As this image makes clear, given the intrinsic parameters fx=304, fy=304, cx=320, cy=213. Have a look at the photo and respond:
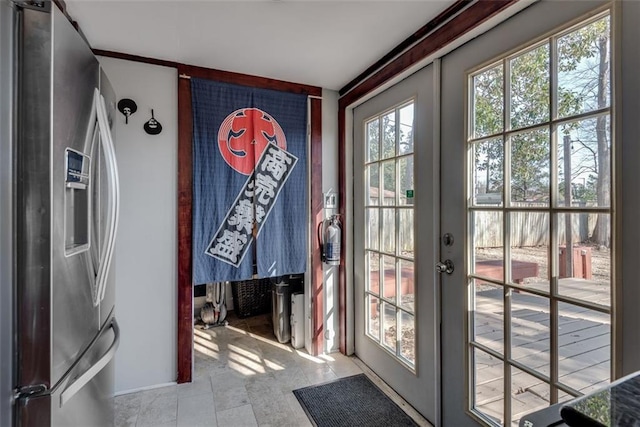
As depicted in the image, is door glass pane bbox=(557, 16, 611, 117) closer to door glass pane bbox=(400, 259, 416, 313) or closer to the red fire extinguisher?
door glass pane bbox=(400, 259, 416, 313)

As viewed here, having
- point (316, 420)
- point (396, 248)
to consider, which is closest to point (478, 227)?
point (396, 248)

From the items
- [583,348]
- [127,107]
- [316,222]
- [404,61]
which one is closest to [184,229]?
[127,107]

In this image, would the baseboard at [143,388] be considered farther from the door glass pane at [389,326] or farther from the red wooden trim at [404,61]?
the door glass pane at [389,326]

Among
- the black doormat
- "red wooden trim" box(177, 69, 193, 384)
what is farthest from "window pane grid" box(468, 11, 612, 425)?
"red wooden trim" box(177, 69, 193, 384)

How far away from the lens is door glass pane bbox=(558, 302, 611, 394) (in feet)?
3.28

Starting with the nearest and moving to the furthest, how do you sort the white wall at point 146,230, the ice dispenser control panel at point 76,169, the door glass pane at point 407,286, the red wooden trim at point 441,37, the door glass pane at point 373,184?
the ice dispenser control panel at point 76,169
the red wooden trim at point 441,37
the door glass pane at point 407,286
the white wall at point 146,230
the door glass pane at point 373,184

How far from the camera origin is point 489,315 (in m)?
1.39

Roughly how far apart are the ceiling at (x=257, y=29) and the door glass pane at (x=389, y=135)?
1.27 feet

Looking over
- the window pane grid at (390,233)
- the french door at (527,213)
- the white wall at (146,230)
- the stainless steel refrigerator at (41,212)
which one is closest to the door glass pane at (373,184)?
the window pane grid at (390,233)

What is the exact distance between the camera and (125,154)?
196 cm

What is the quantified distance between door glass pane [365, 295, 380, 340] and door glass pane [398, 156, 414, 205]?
2.54 ft

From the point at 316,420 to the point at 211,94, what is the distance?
85.7 inches

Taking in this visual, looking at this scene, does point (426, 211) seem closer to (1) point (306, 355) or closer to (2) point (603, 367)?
(2) point (603, 367)

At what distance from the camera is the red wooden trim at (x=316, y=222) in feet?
8.04
